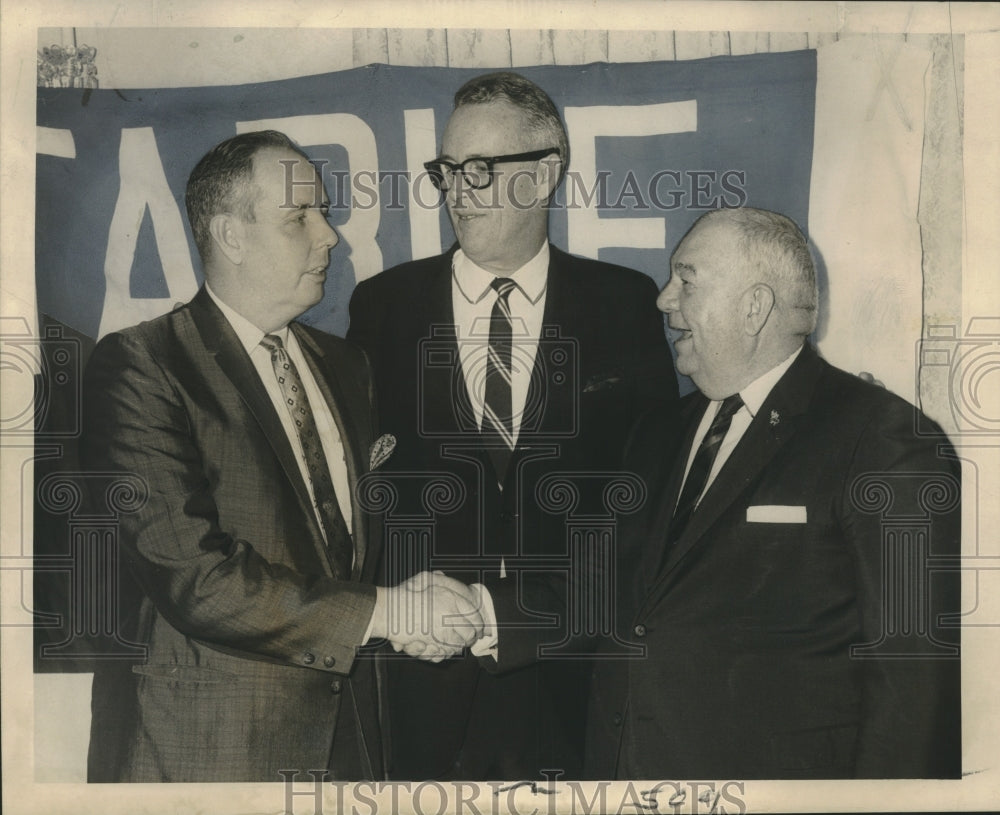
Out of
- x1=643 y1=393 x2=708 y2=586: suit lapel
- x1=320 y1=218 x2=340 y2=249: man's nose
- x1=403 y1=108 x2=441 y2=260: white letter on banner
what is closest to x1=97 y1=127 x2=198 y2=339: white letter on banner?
x1=320 y1=218 x2=340 y2=249: man's nose

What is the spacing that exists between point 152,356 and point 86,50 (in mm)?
1044

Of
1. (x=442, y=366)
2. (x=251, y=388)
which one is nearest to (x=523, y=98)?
(x=442, y=366)

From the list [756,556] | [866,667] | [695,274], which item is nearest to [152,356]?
[695,274]

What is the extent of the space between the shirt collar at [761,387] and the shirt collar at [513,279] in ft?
2.38

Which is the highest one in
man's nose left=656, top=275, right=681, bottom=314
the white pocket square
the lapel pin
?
man's nose left=656, top=275, right=681, bottom=314

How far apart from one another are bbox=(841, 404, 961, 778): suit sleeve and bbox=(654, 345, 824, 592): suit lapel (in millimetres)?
250

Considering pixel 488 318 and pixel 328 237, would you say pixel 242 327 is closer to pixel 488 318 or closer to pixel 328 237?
pixel 328 237

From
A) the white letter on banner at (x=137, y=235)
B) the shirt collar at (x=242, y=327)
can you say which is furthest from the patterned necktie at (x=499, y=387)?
the white letter on banner at (x=137, y=235)

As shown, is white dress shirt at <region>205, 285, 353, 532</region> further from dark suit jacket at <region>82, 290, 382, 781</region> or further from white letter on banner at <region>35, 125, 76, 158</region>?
white letter on banner at <region>35, 125, 76, 158</region>

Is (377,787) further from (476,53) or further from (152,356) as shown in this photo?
(476,53)

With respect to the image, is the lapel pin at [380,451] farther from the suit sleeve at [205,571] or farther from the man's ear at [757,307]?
the man's ear at [757,307]

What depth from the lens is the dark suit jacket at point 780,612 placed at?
347 cm

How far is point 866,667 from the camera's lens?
3523 mm

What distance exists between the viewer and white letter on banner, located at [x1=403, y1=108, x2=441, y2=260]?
11.9ft
